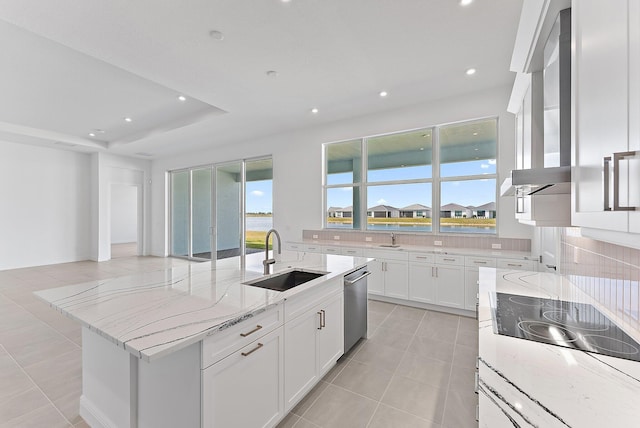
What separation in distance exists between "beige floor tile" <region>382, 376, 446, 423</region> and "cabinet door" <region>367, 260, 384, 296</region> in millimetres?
1881

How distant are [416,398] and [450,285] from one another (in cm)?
190

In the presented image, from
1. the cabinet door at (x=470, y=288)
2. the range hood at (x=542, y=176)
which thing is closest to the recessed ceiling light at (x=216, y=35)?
the range hood at (x=542, y=176)

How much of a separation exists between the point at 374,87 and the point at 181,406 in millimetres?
3858

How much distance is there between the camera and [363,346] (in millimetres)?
2807

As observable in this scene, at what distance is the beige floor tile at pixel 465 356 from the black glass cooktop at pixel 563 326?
3.78 ft

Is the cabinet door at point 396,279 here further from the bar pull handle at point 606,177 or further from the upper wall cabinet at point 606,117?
→ the bar pull handle at point 606,177

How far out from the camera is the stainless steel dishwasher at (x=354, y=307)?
253 centimetres

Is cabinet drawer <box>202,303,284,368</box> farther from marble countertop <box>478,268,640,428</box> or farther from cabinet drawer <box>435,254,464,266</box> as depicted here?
cabinet drawer <box>435,254,464,266</box>

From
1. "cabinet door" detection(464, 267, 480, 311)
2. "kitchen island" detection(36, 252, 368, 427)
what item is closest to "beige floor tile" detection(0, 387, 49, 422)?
"kitchen island" detection(36, 252, 368, 427)

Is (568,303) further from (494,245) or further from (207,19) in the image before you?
(207,19)

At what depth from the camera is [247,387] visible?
4.64 feet

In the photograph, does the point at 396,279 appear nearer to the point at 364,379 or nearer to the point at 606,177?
the point at 364,379

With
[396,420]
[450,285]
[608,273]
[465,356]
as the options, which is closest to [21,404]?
[396,420]

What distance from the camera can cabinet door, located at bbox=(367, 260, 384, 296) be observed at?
410 cm
